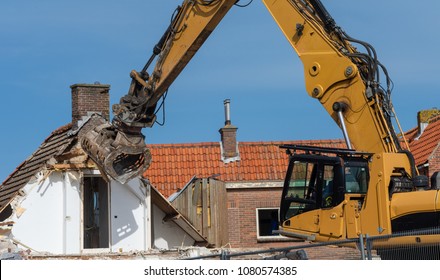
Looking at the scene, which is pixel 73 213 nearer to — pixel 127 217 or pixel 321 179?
pixel 127 217

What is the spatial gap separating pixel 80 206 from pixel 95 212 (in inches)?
48.5

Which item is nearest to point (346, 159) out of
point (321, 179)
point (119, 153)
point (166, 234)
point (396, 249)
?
point (321, 179)

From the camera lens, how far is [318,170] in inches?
642

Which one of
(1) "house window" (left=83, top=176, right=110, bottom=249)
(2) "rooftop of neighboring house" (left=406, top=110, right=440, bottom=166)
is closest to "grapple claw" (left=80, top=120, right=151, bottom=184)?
(1) "house window" (left=83, top=176, right=110, bottom=249)

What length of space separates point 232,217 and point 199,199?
367 centimetres

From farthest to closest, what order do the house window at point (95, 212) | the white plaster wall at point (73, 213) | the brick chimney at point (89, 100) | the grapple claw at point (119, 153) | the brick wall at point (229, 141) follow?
the brick wall at point (229, 141)
the brick chimney at point (89, 100)
the house window at point (95, 212)
the white plaster wall at point (73, 213)
the grapple claw at point (119, 153)

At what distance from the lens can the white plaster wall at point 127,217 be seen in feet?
80.2

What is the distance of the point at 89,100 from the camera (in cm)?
2559

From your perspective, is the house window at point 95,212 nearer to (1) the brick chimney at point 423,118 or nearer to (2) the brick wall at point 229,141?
(2) the brick wall at point 229,141

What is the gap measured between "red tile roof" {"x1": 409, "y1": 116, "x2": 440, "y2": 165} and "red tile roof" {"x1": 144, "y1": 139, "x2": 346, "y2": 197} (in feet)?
9.52

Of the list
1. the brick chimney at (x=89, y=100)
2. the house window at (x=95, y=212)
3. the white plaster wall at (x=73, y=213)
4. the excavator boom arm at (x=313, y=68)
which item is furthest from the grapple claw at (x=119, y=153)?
the brick chimney at (x=89, y=100)

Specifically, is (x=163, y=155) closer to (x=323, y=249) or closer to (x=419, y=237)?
(x=323, y=249)

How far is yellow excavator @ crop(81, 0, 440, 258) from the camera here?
1538 cm
